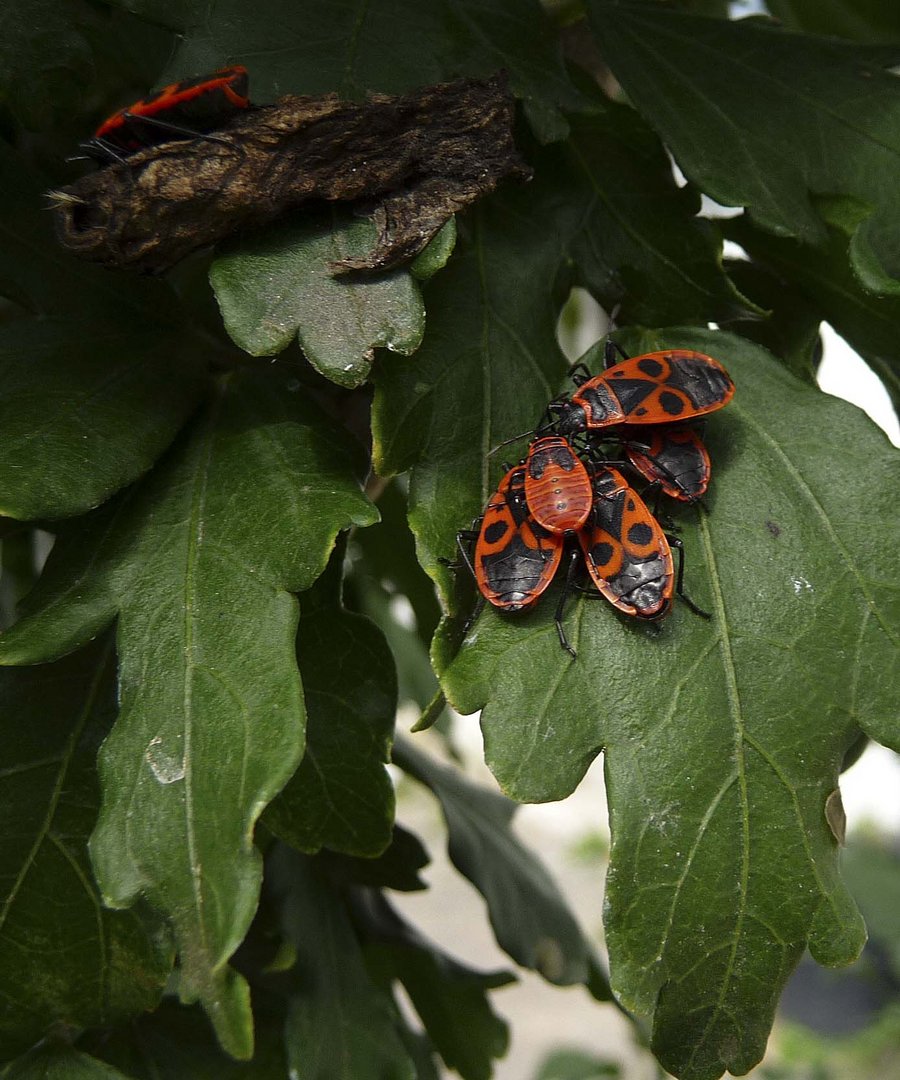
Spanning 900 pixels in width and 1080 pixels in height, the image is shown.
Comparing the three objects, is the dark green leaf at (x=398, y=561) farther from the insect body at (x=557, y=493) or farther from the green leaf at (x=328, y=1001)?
the insect body at (x=557, y=493)

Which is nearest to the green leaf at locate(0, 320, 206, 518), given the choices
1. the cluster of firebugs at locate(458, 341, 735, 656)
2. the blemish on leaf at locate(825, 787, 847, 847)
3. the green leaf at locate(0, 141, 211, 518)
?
the green leaf at locate(0, 141, 211, 518)

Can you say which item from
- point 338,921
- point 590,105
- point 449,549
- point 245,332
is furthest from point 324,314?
point 338,921

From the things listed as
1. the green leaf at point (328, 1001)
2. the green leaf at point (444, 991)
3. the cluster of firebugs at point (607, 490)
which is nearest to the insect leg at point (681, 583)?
the cluster of firebugs at point (607, 490)

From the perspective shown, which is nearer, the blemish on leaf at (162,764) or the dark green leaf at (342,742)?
the blemish on leaf at (162,764)

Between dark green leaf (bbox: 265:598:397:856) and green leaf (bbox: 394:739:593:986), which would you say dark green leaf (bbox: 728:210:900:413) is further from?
green leaf (bbox: 394:739:593:986)

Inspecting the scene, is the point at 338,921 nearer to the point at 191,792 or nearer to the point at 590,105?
the point at 191,792

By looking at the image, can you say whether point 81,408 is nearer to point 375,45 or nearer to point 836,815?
point 375,45

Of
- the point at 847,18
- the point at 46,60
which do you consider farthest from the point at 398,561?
the point at 847,18
